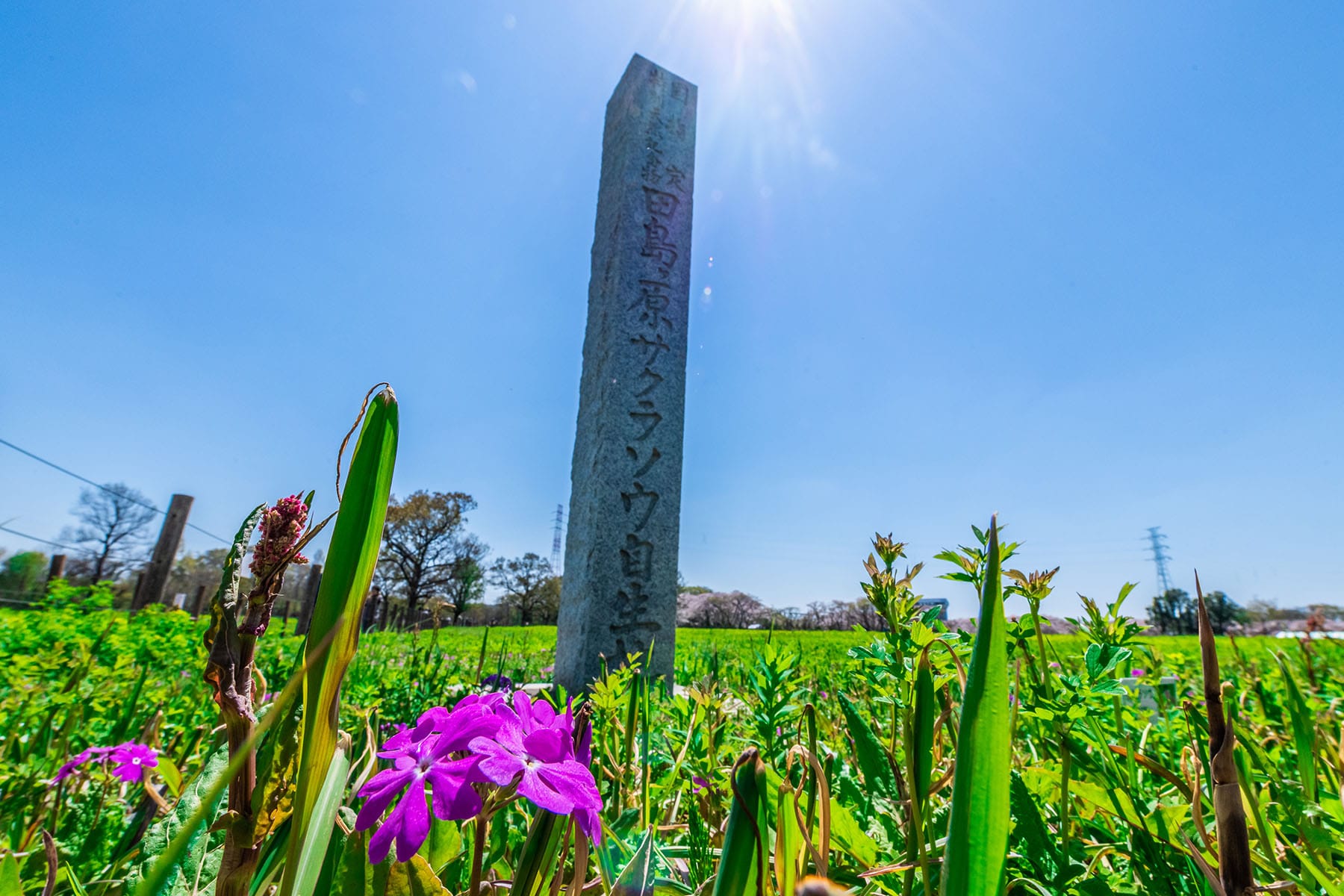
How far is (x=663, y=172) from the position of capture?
16.3 ft

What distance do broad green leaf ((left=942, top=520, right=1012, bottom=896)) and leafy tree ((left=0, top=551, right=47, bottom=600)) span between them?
14204 mm

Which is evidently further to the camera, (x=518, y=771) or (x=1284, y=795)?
(x=1284, y=795)

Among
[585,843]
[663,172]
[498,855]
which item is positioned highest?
[663,172]

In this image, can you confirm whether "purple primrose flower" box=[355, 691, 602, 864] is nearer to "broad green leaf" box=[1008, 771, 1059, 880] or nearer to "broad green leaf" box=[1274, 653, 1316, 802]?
"broad green leaf" box=[1008, 771, 1059, 880]

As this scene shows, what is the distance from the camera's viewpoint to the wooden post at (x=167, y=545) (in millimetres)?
6422

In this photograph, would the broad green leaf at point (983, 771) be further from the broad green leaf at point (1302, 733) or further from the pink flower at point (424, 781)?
the broad green leaf at point (1302, 733)

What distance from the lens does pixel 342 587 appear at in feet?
1.21

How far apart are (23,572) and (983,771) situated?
52.3 ft

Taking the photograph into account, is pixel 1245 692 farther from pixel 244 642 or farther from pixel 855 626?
pixel 244 642

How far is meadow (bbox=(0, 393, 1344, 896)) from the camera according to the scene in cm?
35

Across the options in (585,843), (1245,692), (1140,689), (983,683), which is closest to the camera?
(983,683)

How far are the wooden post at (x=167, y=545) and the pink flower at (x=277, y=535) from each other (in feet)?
25.6

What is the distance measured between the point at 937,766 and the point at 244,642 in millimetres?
754

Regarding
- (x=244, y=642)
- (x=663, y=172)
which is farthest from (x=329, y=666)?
(x=663, y=172)
